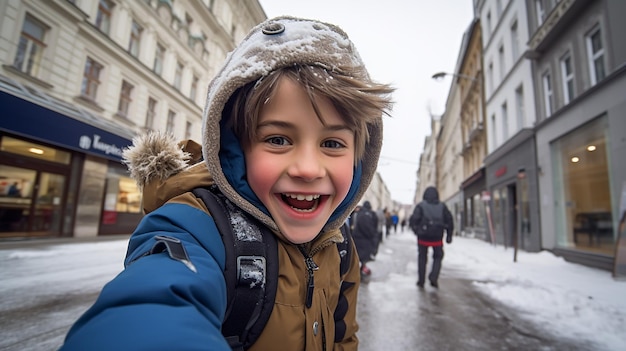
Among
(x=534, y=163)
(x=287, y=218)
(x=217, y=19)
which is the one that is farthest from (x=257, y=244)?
(x=217, y=19)

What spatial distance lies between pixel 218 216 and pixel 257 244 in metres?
0.15

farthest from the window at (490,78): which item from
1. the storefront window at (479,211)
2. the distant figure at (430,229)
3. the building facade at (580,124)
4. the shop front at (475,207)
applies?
the distant figure at (430,229)

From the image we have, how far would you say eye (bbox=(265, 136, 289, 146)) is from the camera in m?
1.04

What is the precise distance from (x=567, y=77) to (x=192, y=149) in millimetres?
11362

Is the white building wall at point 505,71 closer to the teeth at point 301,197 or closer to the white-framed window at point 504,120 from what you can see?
the white-framed window at point 504,120

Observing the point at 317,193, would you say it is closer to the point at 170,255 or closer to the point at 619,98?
the point at 170,255

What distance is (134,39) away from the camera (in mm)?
12688

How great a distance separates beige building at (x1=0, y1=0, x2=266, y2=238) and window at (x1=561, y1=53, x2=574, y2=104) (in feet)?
38.0

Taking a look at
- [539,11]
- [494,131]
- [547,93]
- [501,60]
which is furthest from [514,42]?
[494,131]

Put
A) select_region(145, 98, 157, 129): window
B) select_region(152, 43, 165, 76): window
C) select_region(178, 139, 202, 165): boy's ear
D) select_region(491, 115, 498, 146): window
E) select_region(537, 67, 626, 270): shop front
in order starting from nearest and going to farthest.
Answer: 1. select_region(178, 139, 202, 165): boy's ear
2. select_region(537, 67, 626, 270): shop front
3. select_region(145, 98, 157, 129): window
4. select_region(152, 43, 165, 76): window
5. select_region(491, 115, 498, 146): window

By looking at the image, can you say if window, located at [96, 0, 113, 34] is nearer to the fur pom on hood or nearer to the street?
the street

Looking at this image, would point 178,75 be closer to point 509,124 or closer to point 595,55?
point 509,124

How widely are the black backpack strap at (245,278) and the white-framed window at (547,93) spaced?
12.1m

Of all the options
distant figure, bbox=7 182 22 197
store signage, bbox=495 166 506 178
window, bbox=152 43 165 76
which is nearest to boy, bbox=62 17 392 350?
distant figure, bbox=7 182 22 197
